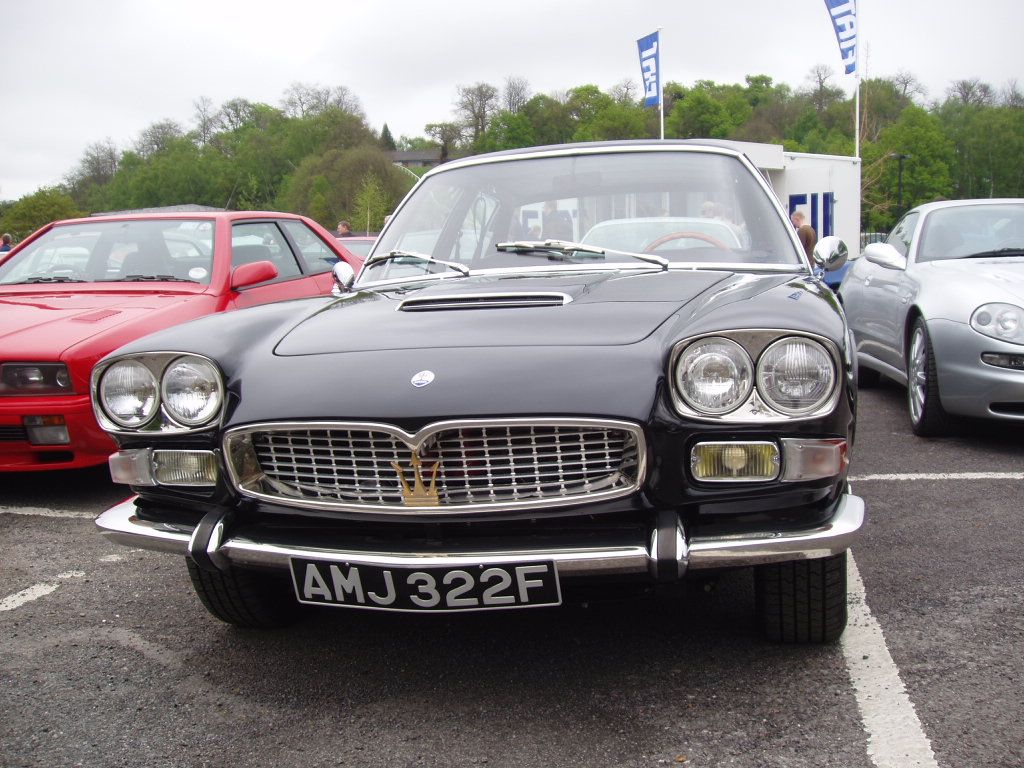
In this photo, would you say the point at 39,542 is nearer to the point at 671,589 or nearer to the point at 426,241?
the point at 426,241

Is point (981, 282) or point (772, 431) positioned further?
point (981, 282)

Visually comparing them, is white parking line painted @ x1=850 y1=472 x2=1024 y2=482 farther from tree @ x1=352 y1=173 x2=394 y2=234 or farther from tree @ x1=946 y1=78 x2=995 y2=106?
tree @ x1=946 y1=78 x2=995 y2=106

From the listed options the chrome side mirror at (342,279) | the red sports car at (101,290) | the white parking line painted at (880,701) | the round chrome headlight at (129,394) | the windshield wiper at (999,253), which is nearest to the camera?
the white parking line painted at (880,701)

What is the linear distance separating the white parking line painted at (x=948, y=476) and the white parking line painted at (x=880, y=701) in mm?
1871

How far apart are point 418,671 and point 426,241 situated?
1.74 metres

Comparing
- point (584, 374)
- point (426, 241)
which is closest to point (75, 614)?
point (426, 241)

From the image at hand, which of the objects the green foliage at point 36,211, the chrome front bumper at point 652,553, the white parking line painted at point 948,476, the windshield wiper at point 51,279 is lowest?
the white parking line painted at point 948,476

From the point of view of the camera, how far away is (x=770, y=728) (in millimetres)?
2350

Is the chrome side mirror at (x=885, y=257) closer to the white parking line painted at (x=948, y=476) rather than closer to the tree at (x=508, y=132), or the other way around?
the white parking line painted at (x=948, y=476)

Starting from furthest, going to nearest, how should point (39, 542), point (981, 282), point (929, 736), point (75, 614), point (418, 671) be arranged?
point (981, 282) < point (39, 542) < point (75, 614) < point (418, 671) < point (929, 736)

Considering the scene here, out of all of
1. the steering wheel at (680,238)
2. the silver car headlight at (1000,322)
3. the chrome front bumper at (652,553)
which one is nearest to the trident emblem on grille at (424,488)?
the chrome front bumper at (652,553)

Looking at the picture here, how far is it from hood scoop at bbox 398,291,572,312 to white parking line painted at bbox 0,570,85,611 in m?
1.74

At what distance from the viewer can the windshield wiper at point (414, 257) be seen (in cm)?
357

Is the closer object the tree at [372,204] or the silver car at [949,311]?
the silver car at [949,311]
